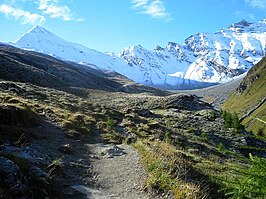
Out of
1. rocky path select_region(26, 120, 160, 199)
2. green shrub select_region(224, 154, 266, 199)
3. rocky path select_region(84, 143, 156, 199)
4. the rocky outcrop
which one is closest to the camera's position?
green shrub select_region(224, 154, 266, 199)

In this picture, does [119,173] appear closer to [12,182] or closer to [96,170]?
[96,170]

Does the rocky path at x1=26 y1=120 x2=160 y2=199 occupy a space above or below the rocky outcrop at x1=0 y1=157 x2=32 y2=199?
below

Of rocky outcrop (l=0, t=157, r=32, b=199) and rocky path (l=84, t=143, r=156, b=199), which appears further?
rocky path (l=84, t=143, r=156, b=199)

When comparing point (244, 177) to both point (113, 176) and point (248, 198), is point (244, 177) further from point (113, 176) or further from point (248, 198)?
point (113, 176)

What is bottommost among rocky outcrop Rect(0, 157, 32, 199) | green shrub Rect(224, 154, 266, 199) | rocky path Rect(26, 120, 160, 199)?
rocky path Rect(26, 120, 160, 199)

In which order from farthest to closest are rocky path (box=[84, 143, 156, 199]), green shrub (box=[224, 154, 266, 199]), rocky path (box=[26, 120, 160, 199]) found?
rocky path (box=[84, 143, 156, 199]), rocky path (box=[26, 120, 160, 199]), green shrub (box=[224, 154, 266, 199])

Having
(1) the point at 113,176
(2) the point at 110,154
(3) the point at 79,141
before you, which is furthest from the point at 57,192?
(3) the point at 79,141

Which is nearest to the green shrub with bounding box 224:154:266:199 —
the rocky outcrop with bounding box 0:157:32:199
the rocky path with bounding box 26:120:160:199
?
the rocky outcrop with bounding box 0:157:32:199

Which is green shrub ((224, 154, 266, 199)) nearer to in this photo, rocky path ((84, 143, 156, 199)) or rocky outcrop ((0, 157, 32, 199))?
rocky outcrop ((0, 157, 32, 199))

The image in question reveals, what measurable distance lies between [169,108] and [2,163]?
74.6 m

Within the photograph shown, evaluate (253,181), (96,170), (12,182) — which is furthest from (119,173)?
(253,181)

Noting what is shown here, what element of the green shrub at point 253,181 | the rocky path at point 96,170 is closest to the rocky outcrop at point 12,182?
the rocky path at point 96,170

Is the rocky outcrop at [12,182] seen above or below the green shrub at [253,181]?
below

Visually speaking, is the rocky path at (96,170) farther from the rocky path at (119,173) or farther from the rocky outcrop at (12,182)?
the rocky outcrop at (12,182)
